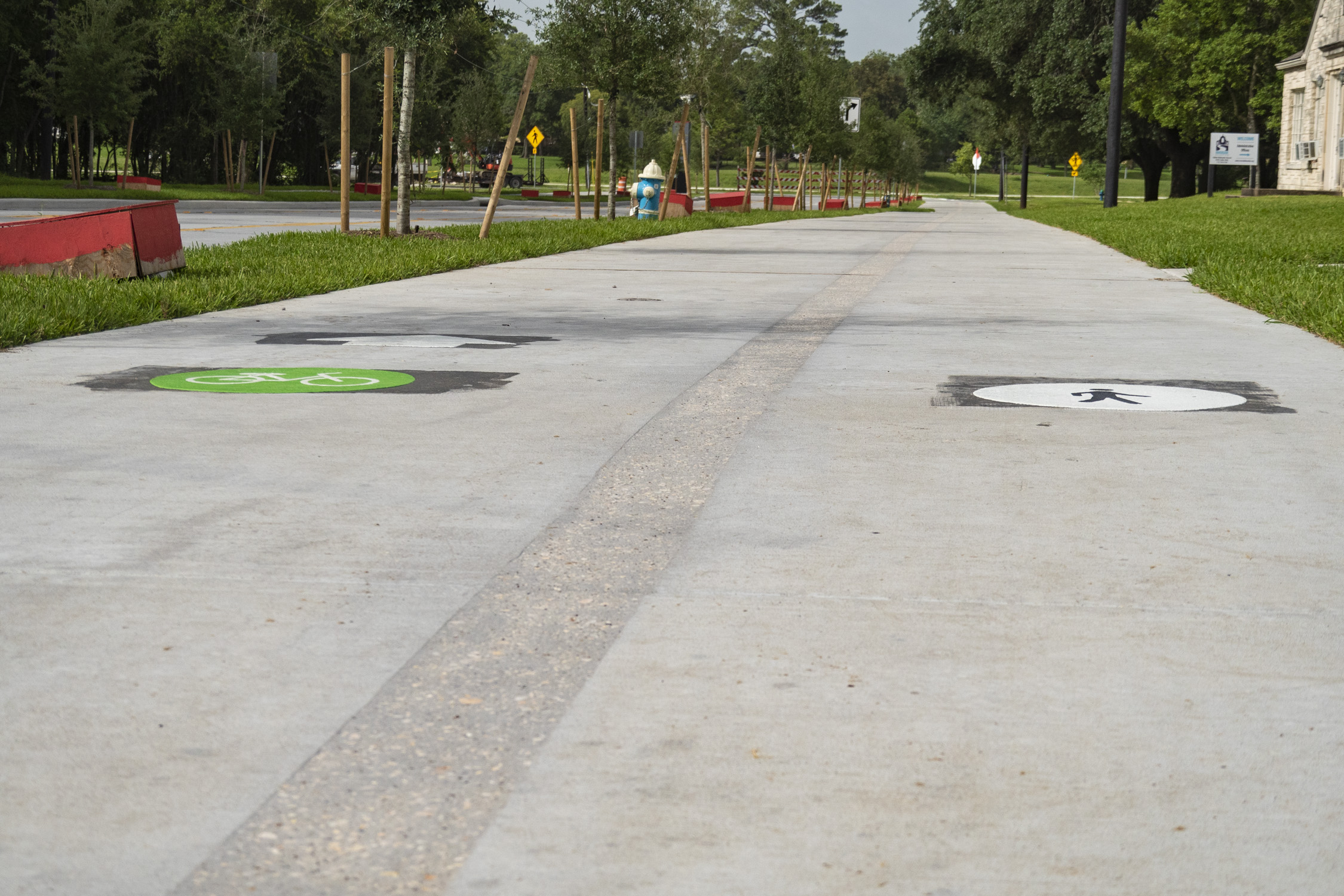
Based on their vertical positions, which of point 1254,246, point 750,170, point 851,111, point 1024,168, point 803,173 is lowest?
point 1254,246

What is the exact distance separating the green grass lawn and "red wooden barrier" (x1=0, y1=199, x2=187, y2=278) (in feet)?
30.3

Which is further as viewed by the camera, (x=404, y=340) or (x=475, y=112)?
(x=475, y=112)

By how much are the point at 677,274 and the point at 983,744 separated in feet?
45.6

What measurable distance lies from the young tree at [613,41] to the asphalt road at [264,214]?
4.05 meters

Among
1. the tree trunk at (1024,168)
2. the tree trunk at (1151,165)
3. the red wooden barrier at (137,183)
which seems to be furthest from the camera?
the tree trunk at (1024,168)

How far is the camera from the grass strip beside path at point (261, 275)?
10.2 m

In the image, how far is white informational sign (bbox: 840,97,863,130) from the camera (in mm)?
58531

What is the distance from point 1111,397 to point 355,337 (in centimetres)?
481

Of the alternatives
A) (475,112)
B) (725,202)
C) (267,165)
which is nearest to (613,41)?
(725,202)

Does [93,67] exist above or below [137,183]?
above

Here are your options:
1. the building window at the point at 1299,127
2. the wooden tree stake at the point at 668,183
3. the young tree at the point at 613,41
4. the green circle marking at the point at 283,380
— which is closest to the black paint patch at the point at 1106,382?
the green circle marking at the point at 283,380

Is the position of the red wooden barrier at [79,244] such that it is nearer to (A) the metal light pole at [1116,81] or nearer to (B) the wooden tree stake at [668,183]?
(B) the wooden tree stake at [668,183]

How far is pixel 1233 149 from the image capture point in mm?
43250

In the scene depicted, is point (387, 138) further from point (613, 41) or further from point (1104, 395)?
point (1104, 395)
